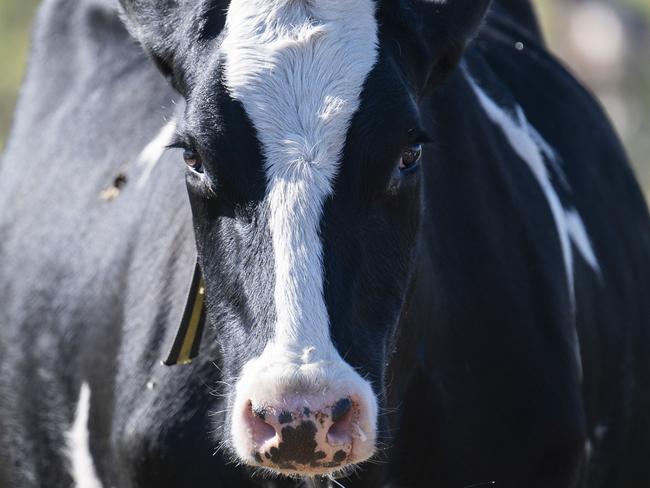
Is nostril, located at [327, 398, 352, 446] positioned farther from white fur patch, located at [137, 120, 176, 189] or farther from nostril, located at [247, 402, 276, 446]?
white fur patch, located at [137, 120, 176, 189]

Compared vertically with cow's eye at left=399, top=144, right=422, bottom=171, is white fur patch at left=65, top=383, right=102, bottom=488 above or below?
below

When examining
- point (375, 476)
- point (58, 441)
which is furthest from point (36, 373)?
point (375, 476)

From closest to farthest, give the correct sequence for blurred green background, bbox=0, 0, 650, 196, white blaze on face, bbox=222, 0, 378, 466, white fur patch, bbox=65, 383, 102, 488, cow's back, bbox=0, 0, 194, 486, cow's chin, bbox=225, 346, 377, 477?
cow's chin, bbox=225, 346, 377, 477, white blaze on face, bbox=222, 0, 378, 466, cow's back, bbox=0, 0, 194, 486, white fur patch, bbox=65, 383, 102, 488, blurred green background, bbox=0, 0, 650, 196

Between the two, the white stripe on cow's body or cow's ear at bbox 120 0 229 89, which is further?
the white stripe on cow's body

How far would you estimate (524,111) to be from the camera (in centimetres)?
542

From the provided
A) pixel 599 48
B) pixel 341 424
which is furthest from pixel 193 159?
pixel 599 48

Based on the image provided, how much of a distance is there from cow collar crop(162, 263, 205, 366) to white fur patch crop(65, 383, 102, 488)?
2.64 ft

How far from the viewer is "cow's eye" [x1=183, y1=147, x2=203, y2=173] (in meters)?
3.83

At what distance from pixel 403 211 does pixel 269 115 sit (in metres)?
0.45

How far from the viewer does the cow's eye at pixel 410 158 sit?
3.81 m

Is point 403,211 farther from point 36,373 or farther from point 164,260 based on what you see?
point 36,373

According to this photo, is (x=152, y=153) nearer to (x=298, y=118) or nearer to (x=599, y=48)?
(x=298, y=118)

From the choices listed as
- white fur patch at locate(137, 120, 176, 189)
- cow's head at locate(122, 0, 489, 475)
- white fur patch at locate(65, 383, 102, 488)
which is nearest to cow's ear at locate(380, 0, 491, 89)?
cow's head at locate(122, 0, 489, 475)

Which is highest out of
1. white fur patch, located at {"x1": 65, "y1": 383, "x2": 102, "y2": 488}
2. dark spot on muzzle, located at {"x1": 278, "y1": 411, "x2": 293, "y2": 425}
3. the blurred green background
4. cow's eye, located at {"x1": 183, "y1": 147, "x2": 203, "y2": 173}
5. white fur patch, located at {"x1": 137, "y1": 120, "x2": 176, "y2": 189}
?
cow's eye, located at {"x1": 183, "y1": 147, "x2": 203, "y2": 173}
